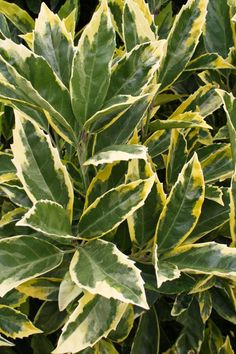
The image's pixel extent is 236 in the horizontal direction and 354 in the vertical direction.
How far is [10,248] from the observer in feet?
2.77

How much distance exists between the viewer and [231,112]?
96 centimetres

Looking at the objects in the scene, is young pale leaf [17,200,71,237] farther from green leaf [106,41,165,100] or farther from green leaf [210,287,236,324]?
green leaf [210,287,236,324]

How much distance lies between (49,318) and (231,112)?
0.56 m

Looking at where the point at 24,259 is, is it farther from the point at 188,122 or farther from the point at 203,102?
the point at 203,102

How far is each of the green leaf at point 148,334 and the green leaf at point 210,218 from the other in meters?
0.22

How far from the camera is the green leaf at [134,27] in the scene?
1041 mm

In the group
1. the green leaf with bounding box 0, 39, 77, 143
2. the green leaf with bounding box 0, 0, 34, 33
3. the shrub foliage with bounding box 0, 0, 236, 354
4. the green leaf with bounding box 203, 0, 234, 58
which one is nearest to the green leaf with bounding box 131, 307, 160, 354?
the shrub foliage with bounding box 0, 0, 236, 354

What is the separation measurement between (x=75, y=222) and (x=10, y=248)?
0.21m

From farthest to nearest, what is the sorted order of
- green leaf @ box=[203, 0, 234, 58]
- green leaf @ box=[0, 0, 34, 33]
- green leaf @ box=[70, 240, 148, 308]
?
green leaf @ box=[0, 0, 34, 33] < green leaf @ box=[203, 0, 234, 58] < green leaf @ box=[70, 240, 148, 308]

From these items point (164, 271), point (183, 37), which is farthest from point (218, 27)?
point (164, 271)

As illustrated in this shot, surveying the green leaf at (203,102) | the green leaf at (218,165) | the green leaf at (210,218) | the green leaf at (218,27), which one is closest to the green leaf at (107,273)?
the green leaf at (210,218)

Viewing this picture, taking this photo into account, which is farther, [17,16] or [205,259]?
[17,16]

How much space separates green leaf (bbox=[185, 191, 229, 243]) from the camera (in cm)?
100

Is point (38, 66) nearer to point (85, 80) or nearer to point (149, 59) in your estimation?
point (85, 80)
